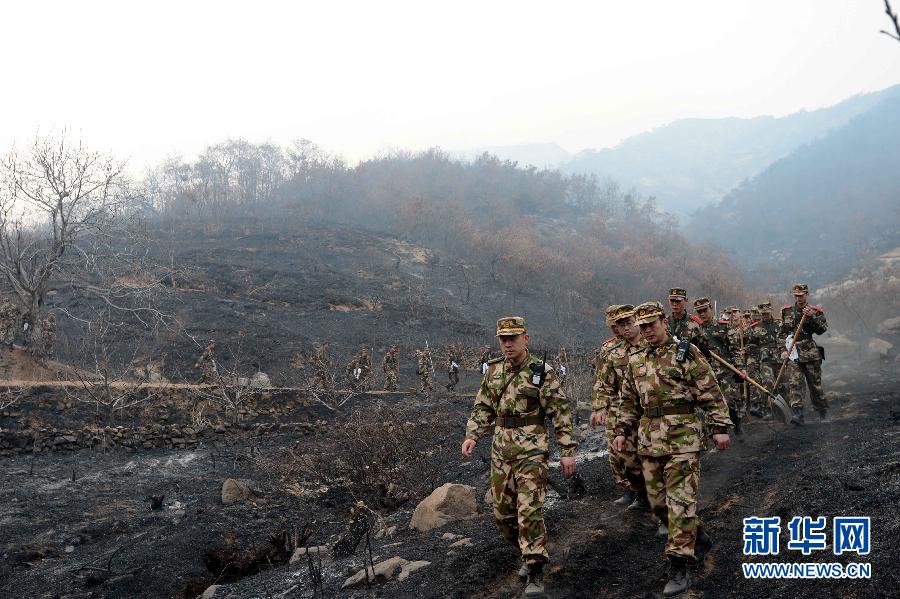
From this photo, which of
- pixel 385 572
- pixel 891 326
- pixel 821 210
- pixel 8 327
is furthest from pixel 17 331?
pixel 821 210

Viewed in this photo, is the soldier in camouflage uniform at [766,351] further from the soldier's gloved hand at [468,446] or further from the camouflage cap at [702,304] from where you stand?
the soldier's gloved hand at [468,446]

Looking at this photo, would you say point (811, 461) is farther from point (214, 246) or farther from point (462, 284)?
point (214, 246)

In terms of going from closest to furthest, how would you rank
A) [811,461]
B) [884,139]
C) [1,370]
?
[811,461]
[1,370]
[884,139]

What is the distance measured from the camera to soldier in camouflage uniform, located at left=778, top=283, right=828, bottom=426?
961 centimetres

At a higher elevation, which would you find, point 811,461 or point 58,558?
point 811,461

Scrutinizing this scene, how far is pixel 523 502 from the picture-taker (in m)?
4.45

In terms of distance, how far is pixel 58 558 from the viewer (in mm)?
8203

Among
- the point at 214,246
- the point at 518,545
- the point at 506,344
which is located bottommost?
the point at 518,545

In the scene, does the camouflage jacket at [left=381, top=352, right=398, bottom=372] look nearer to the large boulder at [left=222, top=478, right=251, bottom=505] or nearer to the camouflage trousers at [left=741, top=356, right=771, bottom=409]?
the large boulder at [left=222, top=478, right=251, bottom=505]

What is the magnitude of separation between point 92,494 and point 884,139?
124 m

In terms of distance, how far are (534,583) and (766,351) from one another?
7919 mm

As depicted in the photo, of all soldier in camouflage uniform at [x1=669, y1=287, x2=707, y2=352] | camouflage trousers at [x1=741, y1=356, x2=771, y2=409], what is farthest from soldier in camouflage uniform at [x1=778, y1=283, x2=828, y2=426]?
soldier in camouflage uniform at [x1=669, y1=287, x2=707, y2=352]

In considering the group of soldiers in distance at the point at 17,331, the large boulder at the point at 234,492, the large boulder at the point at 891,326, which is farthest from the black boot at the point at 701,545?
the large boulder at the point at 891,326

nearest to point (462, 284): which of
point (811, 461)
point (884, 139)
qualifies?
point (811, 461)
